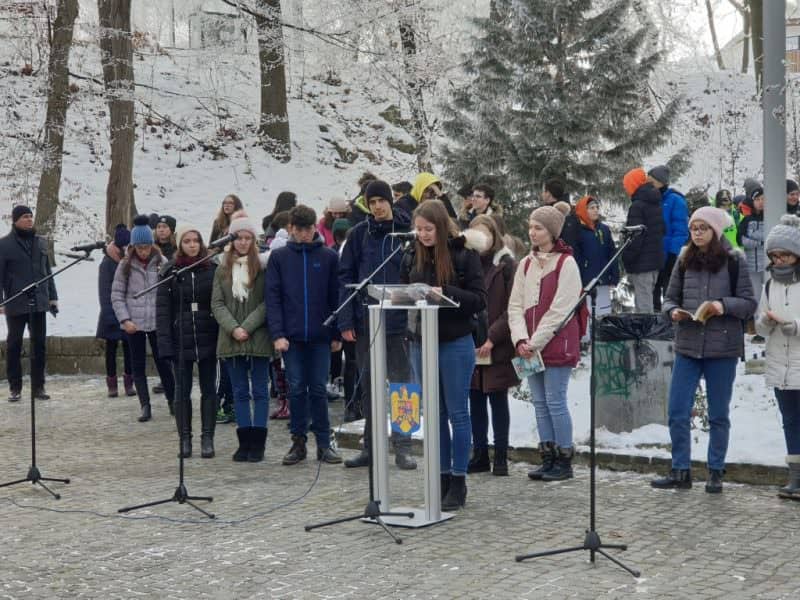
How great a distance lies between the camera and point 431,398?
7.36 m

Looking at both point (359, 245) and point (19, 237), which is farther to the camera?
point (19, 237)

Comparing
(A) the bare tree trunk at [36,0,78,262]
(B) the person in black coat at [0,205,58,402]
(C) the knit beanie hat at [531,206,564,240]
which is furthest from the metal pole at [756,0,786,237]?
(A) the bare tree trunk at [36,0,78,262]

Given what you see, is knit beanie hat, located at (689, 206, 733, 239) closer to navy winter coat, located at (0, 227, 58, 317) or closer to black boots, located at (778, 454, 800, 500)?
black boots, located at (778, 454, 800, 500)

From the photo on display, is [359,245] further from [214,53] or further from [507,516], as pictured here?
[214,53]

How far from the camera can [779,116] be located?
33.5ft

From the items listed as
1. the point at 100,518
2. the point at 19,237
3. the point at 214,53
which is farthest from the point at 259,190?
the point at 100,518

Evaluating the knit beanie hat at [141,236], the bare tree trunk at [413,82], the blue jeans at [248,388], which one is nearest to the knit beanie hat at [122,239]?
the knit beanie hat at [141,236]

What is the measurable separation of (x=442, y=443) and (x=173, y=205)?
17571 millimetres

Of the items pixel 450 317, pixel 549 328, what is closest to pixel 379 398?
pixel 450 317

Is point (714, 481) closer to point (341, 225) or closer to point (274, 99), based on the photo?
point (341, 225)

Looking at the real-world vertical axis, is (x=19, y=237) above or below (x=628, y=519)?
above

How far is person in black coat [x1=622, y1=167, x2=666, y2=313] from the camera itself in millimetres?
12829

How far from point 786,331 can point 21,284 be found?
906 cm

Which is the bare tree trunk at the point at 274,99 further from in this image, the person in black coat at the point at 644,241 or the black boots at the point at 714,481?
the black boots at the point at 714,481
